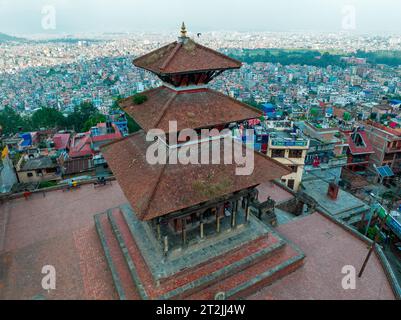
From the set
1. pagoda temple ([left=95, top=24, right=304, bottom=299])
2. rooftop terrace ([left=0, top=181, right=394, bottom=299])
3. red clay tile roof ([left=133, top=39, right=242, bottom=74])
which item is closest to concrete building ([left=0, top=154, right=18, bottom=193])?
rooftop terrace ([left=0, top=181, right=394, bottom=299])

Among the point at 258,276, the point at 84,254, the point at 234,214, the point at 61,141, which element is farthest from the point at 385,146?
the point at 61,141

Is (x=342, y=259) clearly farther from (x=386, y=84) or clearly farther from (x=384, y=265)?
(x=386, y=84)

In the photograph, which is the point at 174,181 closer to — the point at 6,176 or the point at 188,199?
the point at 188,199

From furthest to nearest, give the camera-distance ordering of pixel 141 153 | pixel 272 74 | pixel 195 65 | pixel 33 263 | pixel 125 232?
pixel 272 74, pixel 125 232, pixel 33 263, pixel 141 153, pixel 195 65

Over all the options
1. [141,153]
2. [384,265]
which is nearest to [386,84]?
[384,265]

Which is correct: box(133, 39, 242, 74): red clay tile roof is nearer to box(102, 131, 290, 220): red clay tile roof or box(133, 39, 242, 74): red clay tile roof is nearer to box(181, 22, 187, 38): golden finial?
box(181, 22, 187, 38): golden finial

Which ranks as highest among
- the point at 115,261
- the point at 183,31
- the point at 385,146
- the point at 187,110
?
the point at 183,31
